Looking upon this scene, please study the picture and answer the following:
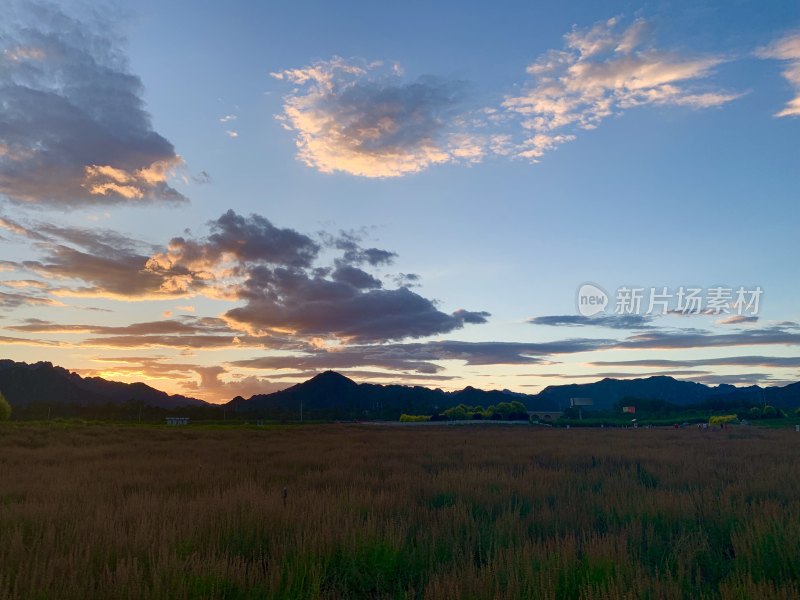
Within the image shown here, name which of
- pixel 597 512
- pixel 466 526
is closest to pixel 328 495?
pixel 466 526

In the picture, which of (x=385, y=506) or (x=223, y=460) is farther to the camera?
(x=223, y=460)

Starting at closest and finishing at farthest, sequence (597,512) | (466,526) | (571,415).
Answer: (466,526)
(597,512)
(571,415)

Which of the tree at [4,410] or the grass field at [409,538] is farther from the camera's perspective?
the tree at [4,410]

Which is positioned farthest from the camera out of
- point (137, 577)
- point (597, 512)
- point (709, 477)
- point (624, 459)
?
point (624, 459)

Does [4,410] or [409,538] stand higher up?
[4,410]

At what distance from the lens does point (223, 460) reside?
1925 cm

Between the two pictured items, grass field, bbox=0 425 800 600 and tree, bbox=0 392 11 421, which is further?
tree, bbox=0 392 11 421

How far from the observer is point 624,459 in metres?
18.5

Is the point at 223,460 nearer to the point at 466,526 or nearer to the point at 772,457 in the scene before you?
the point at 466,526

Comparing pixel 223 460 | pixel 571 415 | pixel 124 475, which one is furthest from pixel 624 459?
pixel 571 415

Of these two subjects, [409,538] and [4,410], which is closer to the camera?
[409,538]

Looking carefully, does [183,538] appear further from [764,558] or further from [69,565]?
[764,558]

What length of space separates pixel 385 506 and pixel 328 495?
1397 millimetres

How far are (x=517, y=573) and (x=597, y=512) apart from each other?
4.68 m
